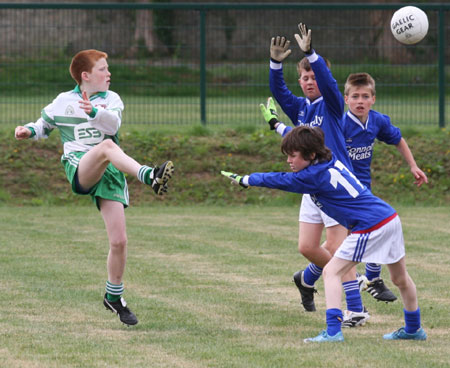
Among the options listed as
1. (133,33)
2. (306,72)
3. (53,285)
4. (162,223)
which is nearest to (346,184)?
(306,72)

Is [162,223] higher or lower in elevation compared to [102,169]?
lower

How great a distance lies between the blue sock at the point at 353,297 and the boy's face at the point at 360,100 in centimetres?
137

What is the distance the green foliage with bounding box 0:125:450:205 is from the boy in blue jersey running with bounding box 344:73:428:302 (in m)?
7.02

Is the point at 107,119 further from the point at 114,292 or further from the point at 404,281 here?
the point at 404,281

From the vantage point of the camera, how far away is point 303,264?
9.41 meters

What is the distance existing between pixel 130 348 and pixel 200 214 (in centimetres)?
767

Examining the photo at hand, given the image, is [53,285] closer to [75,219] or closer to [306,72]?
[306,72]

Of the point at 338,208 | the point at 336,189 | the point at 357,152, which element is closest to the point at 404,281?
the point at 338,208

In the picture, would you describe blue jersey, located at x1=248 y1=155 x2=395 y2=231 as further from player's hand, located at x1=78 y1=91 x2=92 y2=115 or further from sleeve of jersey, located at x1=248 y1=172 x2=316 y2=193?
player's hand, located at x1=78 y1=91 x2=92 y2=115

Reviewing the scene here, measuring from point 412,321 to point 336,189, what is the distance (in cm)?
100

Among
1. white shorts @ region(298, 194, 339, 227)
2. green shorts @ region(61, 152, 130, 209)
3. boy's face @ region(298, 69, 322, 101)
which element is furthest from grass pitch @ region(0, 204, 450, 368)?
boy's face @ region(298, 69, 322, 101)

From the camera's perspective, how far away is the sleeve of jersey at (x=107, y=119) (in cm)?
632

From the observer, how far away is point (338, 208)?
5961mm

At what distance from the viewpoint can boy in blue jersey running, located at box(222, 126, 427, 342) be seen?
5.83m
